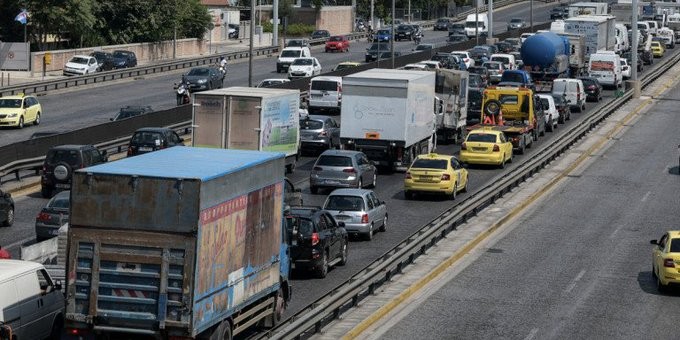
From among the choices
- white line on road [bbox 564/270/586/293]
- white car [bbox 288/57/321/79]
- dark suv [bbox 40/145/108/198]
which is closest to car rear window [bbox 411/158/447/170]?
dark suv [bbox 40/145/108/198]

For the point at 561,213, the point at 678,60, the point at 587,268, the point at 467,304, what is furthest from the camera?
the point at 678,60

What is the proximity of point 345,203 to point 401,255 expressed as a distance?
5.43 metres

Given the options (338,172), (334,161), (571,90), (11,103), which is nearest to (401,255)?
(338,172)

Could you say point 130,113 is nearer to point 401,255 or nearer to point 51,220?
point 51,220

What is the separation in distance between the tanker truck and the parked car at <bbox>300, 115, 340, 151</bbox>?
25.0 meters

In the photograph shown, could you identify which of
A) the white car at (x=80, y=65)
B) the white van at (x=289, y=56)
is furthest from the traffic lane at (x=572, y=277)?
the white van at (x=289, y=56)

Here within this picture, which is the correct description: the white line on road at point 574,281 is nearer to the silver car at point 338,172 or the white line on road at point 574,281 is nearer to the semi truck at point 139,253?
the semi truck at point 139,253

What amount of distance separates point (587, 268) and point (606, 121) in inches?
1344

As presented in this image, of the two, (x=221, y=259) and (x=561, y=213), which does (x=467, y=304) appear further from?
(x=561, y=213)

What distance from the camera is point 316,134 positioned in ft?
176

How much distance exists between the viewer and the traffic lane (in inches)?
1096

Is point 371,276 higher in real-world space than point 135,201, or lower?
lower

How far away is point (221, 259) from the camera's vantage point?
23.0m

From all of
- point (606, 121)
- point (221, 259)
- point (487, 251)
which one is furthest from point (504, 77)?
point (221, 259)
